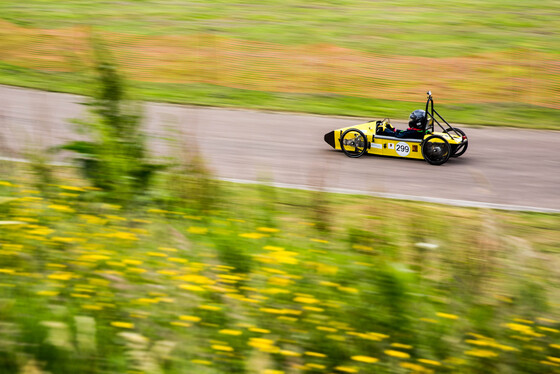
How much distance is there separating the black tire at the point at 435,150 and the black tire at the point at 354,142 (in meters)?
1.22

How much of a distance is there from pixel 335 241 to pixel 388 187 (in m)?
5.94

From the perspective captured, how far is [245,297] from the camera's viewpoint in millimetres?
4195

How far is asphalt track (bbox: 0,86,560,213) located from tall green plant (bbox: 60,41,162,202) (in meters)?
2.56

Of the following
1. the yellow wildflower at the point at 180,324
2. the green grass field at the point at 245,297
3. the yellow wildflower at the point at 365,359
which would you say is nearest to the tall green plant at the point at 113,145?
the green grass field at the point at 245,297

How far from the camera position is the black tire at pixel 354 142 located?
523 inches

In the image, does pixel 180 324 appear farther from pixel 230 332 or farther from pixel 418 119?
pixel 418 119

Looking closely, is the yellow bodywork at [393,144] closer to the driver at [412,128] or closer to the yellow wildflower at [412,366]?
the driver at [412,128]

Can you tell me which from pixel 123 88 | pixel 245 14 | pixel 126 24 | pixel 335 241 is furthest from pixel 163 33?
pixel 335 241

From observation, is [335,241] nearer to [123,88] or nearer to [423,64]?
[123,88]

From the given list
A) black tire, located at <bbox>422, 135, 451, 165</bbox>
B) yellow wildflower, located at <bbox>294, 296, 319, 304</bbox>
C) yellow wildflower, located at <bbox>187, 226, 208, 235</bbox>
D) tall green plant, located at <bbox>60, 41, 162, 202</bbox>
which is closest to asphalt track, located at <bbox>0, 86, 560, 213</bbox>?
black tire, located at <bbox>422, 135, 451, 165</bbox>

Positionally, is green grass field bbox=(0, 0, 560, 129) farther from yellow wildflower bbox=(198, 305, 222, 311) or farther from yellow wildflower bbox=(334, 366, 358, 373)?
yellow wildflower bbox=(334, 366, 358, 373)

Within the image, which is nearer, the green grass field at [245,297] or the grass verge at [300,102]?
the green grass field at [245,297]

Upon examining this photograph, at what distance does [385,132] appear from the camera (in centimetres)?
1337

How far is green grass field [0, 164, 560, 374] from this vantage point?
11.4 ft
